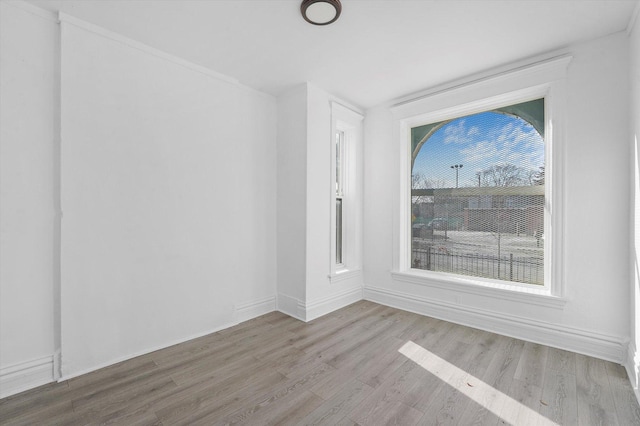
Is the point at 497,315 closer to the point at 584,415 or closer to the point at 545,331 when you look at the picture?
the point at 545,331

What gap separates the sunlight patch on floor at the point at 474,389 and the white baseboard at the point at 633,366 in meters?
0.82

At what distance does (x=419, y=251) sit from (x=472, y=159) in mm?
1344

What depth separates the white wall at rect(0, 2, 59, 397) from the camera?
197 cm

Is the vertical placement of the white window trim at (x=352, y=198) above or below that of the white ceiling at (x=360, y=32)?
below

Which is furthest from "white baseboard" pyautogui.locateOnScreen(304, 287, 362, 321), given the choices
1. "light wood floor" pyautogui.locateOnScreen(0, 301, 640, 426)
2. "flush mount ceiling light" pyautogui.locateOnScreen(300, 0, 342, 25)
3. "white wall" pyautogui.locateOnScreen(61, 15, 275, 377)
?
"flush mount ceiling light" pyautogui.locateOnScreen(300, 0, 342, 25)

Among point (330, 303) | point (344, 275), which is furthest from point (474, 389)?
point (344, 275)

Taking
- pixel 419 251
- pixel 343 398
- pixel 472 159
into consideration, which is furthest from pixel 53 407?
pixel 472 159

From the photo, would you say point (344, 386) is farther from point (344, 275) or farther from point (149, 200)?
point (149, 200)

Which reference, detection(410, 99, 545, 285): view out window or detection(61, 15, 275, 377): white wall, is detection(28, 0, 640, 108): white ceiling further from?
detection(410, 99, 545, 285): view out window

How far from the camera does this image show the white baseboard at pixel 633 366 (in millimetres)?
1931

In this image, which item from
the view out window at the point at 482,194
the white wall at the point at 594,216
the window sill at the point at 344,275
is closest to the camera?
the white wall at the point at 594,216

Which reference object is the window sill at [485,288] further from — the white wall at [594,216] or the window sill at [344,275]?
the window sill at [344,275]

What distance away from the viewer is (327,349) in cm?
261

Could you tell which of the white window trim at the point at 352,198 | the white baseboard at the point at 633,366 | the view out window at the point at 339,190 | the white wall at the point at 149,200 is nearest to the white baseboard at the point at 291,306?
the white wall at the point at 149,200
